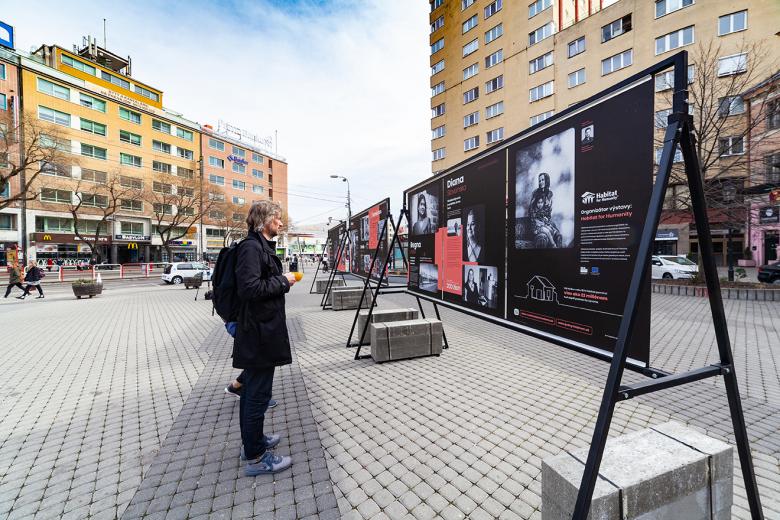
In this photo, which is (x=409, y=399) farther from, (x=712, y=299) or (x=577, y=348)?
(x=712, y=299)

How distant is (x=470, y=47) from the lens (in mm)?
37781

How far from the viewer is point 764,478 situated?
103 inches

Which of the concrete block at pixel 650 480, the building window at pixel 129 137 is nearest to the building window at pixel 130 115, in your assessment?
the building window at pixel 129 137

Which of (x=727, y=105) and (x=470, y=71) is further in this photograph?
(x=470, y=71)

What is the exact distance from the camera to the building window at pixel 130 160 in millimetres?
42000

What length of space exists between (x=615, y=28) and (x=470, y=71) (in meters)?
13.7

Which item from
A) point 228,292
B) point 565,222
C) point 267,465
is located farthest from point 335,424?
point 565,222

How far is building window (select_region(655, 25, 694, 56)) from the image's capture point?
2512 centimetres

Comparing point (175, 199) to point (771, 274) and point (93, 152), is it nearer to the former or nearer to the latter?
point (93, 152)

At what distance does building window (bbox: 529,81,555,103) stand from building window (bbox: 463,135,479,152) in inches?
261

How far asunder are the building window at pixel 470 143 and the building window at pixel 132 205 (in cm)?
3944

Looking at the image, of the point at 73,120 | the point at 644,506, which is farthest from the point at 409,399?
the point at 73,120

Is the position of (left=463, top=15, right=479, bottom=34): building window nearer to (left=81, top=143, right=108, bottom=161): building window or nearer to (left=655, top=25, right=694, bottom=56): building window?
(left=655, top=25, right=694, bottom=56): building window

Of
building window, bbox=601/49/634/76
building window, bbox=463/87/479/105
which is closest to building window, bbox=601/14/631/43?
building window, bbox=601/49/634/76
